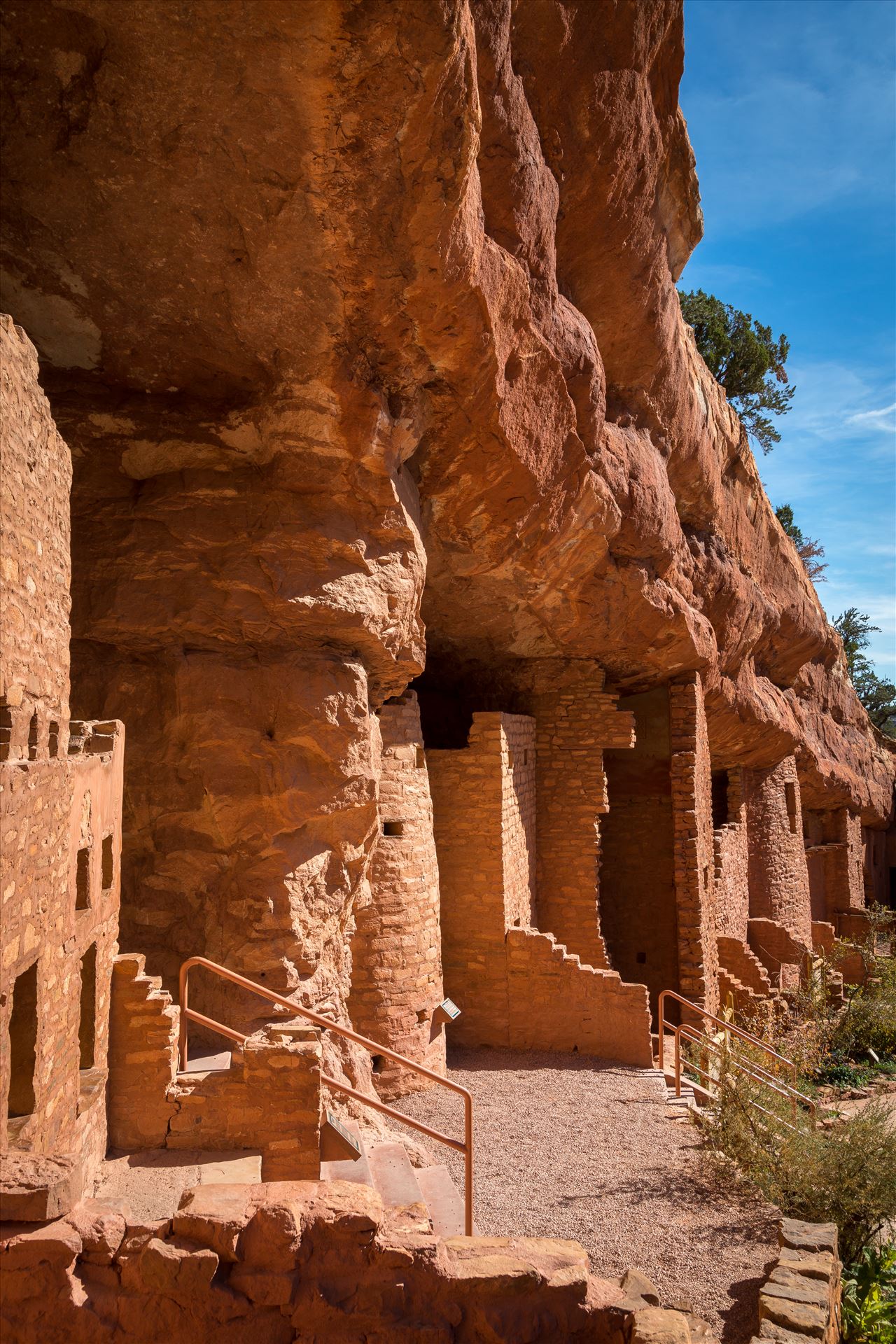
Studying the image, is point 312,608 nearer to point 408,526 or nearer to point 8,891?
point 408,526

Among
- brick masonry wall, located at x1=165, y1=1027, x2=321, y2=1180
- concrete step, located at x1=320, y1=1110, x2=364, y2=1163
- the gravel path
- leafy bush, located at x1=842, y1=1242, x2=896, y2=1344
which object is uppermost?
brick masonry wall, located at x1=165, y1=1027, x2=321, y2=1180

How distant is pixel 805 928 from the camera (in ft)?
73.4

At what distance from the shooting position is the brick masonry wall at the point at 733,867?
17.5m

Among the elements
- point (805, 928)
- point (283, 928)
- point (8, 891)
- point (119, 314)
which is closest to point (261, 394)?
point (119, 314)

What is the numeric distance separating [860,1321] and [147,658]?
282 inches

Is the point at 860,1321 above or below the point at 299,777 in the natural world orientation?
below

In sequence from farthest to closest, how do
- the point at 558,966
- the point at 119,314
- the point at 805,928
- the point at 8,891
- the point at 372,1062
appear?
the point at 805,928, the point at 558,966, the point at 372,1062, the point at 119,314, the point at 8,891

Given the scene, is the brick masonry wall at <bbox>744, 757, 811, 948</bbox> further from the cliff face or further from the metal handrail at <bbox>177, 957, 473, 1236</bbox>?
the metal handrail at <bbox>177, 957, 473, 1236</bbox>

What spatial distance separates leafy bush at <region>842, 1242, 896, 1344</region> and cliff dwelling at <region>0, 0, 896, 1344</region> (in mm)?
575

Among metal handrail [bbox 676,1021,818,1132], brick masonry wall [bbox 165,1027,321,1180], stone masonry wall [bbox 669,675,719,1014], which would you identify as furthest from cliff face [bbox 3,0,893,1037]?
stone masonry wall [bbox 669,675,719,1014]

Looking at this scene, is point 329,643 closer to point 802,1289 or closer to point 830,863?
point 802,1289

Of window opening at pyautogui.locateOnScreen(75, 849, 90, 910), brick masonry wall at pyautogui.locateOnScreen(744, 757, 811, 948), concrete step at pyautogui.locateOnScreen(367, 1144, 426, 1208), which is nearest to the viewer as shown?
window opening at pyautogui.locateOnScreen(75, 849, 90, 910)

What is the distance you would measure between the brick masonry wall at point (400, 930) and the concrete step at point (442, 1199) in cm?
197

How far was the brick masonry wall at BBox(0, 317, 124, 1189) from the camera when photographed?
413 cm
